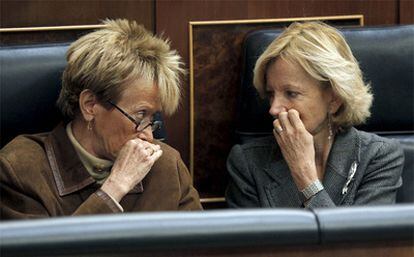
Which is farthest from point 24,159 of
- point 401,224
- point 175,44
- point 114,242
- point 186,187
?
point 401,224

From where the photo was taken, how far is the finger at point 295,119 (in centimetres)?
258

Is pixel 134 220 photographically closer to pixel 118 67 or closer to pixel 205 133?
pixel 118 67

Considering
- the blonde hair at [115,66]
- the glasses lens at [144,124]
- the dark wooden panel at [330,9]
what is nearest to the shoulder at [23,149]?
the blonde hair at [115,66]

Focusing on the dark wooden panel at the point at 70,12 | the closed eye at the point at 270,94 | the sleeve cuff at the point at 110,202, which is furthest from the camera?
the dark wooden panel at the point at 70,12

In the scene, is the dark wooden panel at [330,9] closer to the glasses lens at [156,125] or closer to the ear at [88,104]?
the glasses lens at [156,125]

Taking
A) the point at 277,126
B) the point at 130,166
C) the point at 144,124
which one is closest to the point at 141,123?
the point at 144,124

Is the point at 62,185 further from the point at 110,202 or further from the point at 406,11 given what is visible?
the point at 406,11

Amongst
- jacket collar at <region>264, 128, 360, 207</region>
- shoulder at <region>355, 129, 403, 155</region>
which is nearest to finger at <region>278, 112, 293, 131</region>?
jacket collar at <region>264, 128, 360, 207</region>

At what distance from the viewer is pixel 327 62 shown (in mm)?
2580

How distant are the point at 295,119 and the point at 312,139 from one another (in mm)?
78

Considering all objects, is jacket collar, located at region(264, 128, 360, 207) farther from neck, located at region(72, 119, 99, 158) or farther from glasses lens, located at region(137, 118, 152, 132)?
neck, located at region(72, 119, 99, 158)

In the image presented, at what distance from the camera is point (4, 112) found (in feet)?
7.91

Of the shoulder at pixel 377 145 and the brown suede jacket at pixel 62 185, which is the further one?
the shoulder at pixel 377 145

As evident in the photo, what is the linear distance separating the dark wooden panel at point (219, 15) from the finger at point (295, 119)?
0.41m
